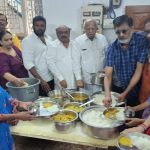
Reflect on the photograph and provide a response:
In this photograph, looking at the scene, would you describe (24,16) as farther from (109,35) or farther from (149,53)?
(149,53)

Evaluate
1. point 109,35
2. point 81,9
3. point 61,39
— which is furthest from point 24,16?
point 61,39

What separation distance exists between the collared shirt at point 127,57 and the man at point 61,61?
0.53 metres

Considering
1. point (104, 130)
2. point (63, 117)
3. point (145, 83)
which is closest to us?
point (104, 130)

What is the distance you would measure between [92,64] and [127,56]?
0.57 metres

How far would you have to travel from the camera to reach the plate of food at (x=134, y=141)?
143cm

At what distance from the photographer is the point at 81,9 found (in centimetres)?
338

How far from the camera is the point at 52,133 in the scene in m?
1.92

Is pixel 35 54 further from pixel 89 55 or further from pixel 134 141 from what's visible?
pixel 134 141

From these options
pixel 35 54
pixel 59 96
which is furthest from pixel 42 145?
pixel 35 54

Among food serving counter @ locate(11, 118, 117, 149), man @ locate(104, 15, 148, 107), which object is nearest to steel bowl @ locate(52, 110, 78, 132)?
food serving counter @ locate(11, 118, 117, 149)

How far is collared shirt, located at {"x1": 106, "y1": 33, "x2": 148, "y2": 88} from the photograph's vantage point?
7.29 feet

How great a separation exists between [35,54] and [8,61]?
33 cm

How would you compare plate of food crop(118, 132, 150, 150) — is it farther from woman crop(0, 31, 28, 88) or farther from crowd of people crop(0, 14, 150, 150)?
woman crop(0, 31, 28, 88)

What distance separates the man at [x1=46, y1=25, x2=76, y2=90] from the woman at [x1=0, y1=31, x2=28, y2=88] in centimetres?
36
